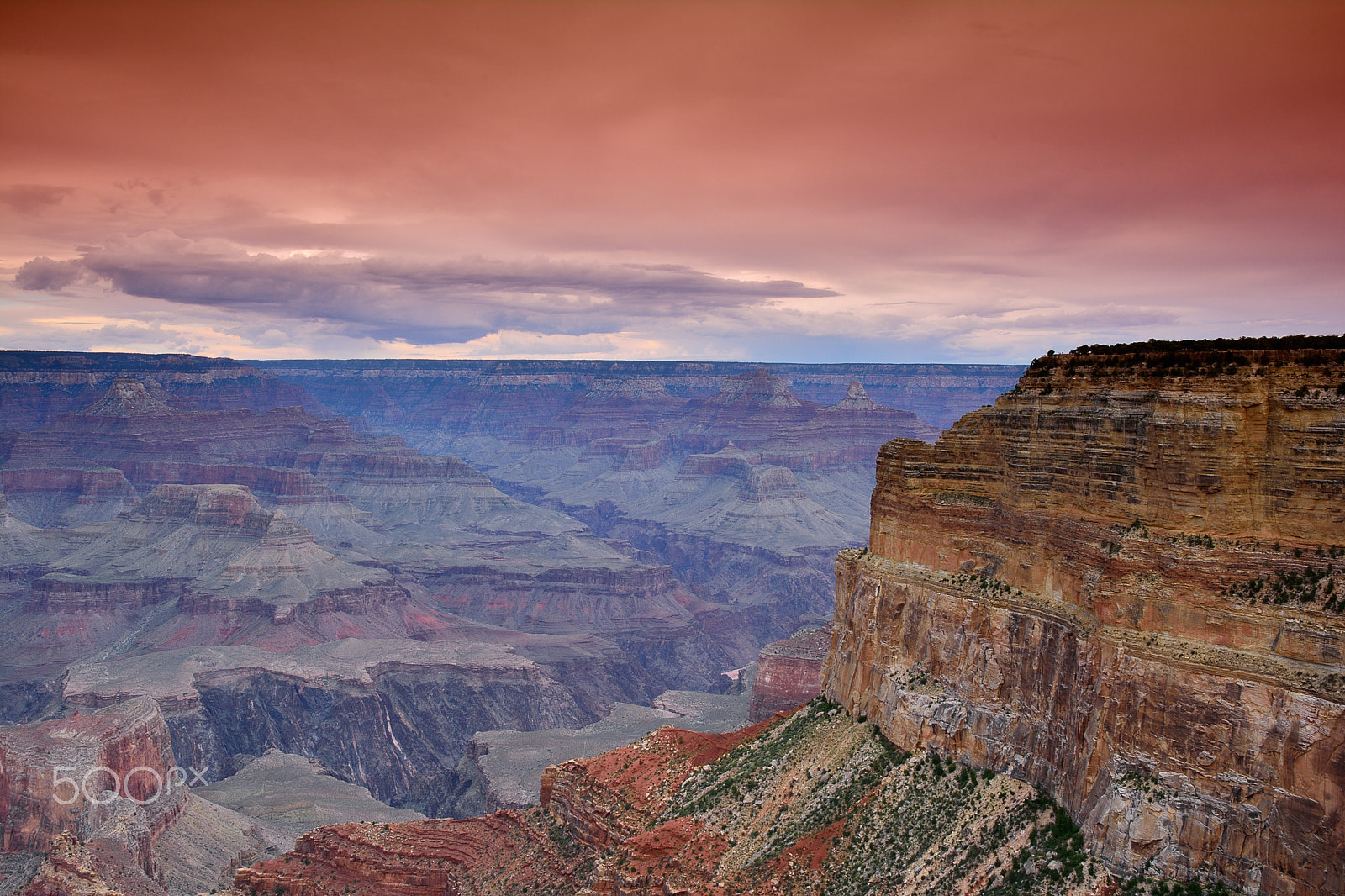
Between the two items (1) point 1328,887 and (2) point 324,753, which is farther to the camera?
(2) point 324,753

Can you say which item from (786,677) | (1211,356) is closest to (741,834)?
(1211,356)

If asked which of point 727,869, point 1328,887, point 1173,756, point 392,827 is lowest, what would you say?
point 392,827

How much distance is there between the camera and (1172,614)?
31.7 metres

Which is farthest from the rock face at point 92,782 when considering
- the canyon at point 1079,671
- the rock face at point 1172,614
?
the rock face at point 1172,614

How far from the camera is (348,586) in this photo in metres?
194

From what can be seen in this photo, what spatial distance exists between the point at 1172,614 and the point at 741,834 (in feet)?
74.0

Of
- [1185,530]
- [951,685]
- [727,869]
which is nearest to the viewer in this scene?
[1185,530]

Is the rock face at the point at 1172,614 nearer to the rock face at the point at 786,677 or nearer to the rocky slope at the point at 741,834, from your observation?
the rocky slope at the point at 741,834

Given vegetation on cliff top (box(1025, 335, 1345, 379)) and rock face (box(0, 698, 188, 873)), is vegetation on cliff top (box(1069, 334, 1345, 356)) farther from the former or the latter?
rock face (box(0, 698, 188, 873))

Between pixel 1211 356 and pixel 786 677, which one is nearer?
pixel 1211 356

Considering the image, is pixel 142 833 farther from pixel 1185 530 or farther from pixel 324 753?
pixel 1185 530

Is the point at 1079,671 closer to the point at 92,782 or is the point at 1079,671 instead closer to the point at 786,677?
the point at 92,782

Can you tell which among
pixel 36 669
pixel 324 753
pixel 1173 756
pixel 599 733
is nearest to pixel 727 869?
pixel 1173 756

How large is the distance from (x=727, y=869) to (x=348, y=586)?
529 ft
